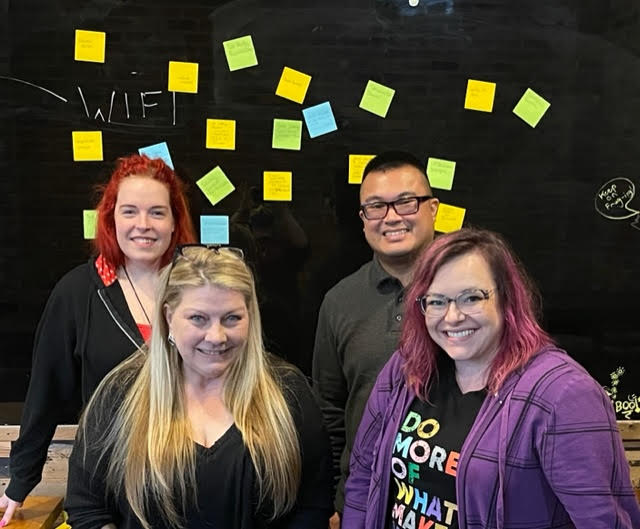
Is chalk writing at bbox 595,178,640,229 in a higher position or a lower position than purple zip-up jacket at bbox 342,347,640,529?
higher

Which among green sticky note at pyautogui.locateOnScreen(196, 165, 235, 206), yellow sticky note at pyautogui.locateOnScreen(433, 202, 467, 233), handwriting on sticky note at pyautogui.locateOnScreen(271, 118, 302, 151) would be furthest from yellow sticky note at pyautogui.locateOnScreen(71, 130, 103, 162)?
yellow sticky note at pyautogui.locateOnScreen(433, 202, 467, 233)

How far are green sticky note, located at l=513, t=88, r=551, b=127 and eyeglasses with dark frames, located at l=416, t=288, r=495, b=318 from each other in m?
1.23

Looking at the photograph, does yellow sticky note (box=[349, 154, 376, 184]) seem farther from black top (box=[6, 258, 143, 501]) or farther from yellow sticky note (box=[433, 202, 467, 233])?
black top (box=[6, 258, 143, 501])

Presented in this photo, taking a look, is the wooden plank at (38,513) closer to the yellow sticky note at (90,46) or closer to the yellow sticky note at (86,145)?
the yellow sticky note at (86,145)

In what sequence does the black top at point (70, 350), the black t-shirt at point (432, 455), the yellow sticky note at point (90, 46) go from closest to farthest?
the black t-shirt at point (432, 455) < the black top at point (70, 350) < the yellow sticky note at point (90, 46)

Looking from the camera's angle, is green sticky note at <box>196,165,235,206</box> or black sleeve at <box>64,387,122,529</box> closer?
black sleeve at <box>64,387,122,529</box>

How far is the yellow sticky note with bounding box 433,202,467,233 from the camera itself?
2.38 meters

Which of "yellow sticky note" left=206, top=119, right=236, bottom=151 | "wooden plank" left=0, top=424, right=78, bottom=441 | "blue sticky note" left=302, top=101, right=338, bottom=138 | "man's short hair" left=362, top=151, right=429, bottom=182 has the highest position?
"blue sticky note" left=302, top=101, right=338, bottom=138

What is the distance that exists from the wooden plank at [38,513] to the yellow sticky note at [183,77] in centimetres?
150

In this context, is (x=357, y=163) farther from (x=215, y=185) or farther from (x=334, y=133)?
(x=215, y=185)

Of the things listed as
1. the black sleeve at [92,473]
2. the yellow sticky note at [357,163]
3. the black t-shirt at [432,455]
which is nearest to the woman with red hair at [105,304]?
the black sleeve at [92,473]

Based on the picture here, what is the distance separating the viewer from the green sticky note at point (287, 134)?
90.8 inches

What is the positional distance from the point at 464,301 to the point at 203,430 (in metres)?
0.62

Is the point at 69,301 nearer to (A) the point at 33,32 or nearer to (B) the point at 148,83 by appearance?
(B) the point at 148,83
